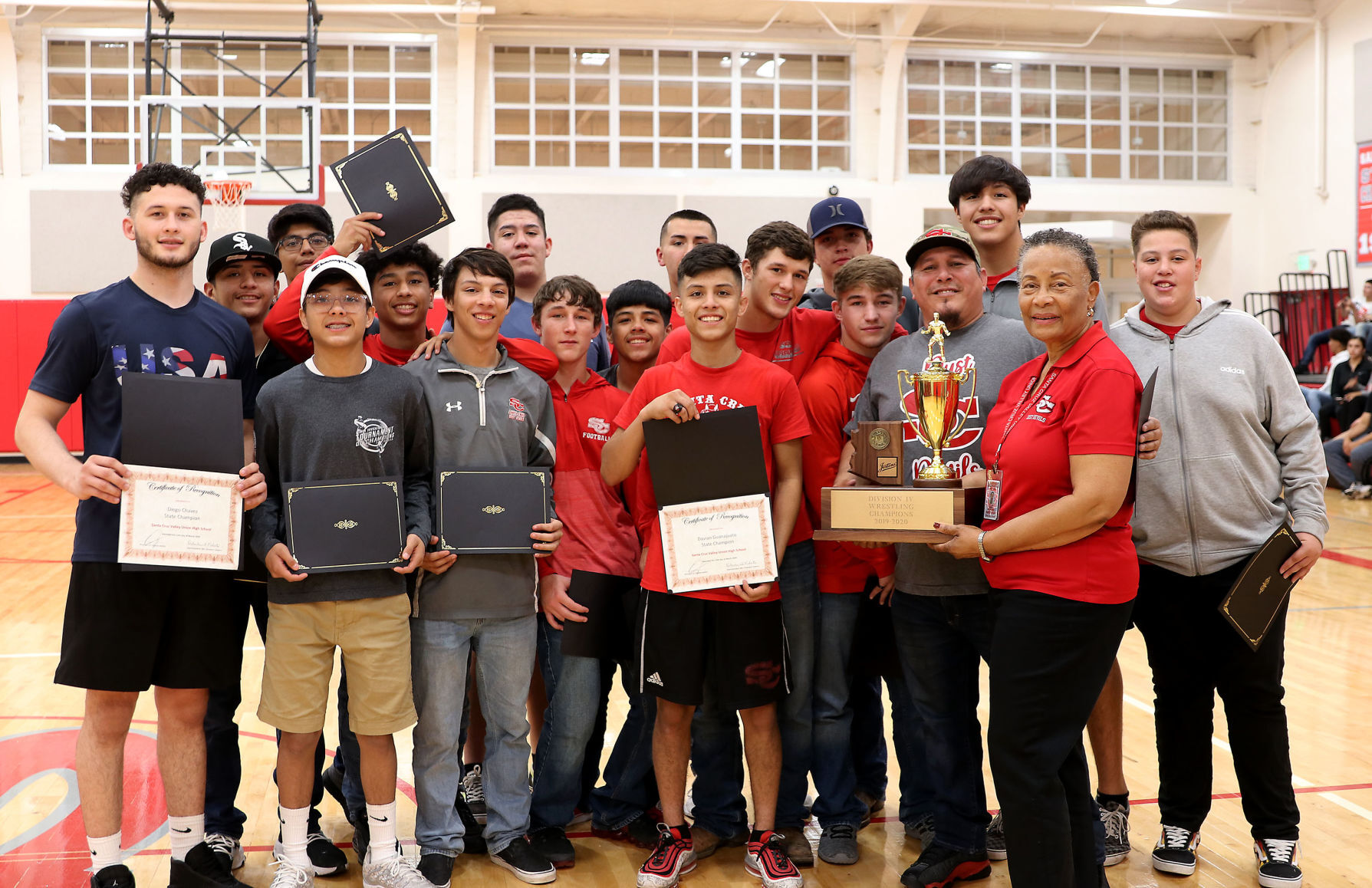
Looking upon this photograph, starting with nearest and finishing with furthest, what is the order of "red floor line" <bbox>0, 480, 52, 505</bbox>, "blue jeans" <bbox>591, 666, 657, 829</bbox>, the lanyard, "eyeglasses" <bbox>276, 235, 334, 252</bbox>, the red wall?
the lanyard → "blue jeans" <bbox>591, 666, 657, 829</bbox> → "eyeglasses" <bbox>276, 235, 334, 252</bbox> → "red floor line" <bbox>0, 480, 52, 505</bbox> → the red wall

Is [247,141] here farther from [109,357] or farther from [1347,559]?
[1347,559]

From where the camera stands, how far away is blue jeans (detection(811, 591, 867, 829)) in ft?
11.0

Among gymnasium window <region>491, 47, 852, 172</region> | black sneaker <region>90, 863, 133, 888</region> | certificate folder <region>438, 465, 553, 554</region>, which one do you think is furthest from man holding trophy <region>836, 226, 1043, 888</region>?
gymnasium window <region>491, 47, 852, 172</region>

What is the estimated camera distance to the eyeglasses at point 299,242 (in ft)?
12.5

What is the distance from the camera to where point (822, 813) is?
3400mm

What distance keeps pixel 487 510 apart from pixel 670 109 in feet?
45.7

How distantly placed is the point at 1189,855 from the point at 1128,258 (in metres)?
15.7

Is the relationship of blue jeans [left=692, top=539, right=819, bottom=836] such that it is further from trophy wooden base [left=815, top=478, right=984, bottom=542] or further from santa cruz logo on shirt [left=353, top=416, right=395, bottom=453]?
santa cruz logo on shirt [left=353, top=416, right=395, bottom=453]

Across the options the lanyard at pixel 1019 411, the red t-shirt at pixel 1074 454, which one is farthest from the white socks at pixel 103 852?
the lanyard at pixel 1019 411

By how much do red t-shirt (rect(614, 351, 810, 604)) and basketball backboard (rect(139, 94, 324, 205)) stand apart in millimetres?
8542

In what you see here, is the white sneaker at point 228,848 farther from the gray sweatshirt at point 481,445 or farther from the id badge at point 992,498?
the id badge at point 992,498

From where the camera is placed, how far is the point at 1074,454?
2.47 metres

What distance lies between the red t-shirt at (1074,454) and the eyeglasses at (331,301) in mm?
1835

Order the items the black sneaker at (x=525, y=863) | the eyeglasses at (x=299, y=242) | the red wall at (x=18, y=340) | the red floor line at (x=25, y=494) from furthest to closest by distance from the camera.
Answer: the red wall at (x=18, y=340) → the red floor line at (x=25, y=494) → the eyeglasses at (x=299, y=242) → the black sneaker at (x=525, y=863)
